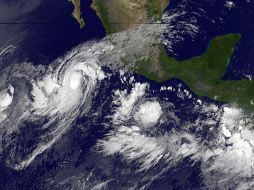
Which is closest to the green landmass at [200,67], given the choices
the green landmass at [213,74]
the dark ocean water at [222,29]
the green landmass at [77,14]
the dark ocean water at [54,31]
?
the green landmass at [213,74]

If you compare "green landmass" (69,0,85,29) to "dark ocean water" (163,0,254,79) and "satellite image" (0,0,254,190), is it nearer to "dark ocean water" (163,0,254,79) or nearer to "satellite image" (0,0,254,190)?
"satellite image" (0,0,254,190)

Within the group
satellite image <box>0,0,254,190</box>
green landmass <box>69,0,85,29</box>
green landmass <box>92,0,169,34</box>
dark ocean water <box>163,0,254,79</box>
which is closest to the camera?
dark ocean water <box>163,0,254,79</box>

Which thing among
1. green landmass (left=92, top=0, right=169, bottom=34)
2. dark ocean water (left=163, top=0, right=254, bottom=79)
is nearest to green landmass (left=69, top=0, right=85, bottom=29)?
green landmass (left=92, top=0, right=169, bottom=34)

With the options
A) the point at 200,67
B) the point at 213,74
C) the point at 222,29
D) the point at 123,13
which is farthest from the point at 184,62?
the point at 123,13

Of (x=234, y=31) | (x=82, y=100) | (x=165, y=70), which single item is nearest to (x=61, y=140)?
(x=82, y=100)

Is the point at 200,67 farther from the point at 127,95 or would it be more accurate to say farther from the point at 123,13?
the point at 123,13

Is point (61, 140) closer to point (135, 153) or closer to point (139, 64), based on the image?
point (135, 153)
